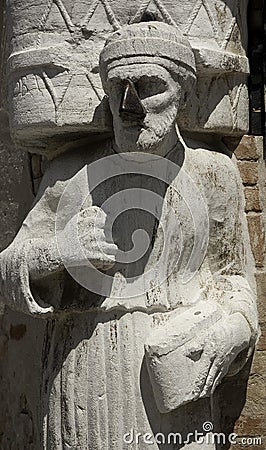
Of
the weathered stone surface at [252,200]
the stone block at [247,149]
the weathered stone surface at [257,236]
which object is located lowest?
the weathered stone surface at [257,236]

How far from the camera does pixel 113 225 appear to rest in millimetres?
3578

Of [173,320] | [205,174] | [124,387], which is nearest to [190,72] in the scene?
[205,174]

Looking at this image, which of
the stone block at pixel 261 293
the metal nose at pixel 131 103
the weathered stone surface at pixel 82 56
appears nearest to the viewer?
the metal nose at pixel 131 103

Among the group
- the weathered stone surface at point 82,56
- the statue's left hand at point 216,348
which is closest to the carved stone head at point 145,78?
the weathered stone surface at point 82,56

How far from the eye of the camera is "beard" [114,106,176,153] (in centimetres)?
342

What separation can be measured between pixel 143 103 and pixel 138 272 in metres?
0.51

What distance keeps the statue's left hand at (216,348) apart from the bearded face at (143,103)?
56 cm

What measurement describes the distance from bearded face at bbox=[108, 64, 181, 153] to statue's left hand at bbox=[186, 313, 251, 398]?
0.56 meters

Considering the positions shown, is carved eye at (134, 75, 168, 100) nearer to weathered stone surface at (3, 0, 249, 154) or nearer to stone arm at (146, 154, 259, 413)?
weathered stone surface at (3, 0, 249, 154)

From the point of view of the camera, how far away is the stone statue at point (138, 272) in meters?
3.41

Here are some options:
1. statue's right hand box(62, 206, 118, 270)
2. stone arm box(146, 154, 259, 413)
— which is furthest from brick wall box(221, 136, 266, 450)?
statue's right hand box(62, 206, 118, 270)

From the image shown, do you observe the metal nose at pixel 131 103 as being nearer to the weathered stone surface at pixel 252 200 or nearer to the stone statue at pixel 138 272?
the stone statue at pixel 138 272

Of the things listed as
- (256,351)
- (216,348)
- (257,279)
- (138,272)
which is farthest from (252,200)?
(216,348)

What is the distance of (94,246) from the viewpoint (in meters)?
3.46
